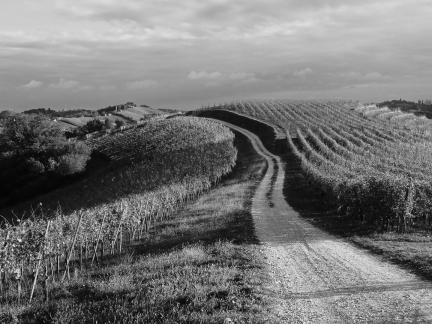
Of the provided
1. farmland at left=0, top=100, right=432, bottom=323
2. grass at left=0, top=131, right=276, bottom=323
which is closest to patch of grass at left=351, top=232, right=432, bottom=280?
farmland at left=0, top=100, right=432, bottom=323

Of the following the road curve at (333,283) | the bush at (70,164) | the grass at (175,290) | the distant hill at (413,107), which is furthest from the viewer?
the distant hill at (413,107)

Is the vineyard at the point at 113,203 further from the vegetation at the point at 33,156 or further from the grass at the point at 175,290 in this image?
the vegetation at the point at 33,156

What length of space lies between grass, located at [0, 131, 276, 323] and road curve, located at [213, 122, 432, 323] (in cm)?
86

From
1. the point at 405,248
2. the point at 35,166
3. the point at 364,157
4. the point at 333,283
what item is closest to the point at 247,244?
the point at 405,248

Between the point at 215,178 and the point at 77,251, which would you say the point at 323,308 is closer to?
the point at 77,251

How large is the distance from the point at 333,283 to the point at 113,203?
2704 centimetres

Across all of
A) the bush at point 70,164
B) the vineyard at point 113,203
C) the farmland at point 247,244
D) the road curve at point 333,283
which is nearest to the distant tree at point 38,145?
the bush at point 70,164

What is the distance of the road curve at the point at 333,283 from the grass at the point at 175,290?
0.86 m

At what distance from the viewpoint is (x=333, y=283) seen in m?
16.1

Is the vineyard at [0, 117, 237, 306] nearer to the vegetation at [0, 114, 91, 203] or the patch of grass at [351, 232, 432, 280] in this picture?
the vegetation at [0, 114, 91, 203]

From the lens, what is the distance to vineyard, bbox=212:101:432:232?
2559 cm

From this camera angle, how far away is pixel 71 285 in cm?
1823

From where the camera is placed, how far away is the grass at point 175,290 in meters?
12.8

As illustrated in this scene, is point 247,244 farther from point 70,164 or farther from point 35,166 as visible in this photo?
point 35,166
